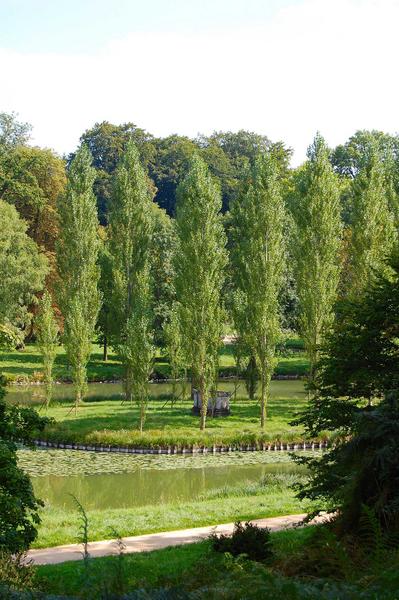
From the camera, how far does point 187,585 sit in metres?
6.26

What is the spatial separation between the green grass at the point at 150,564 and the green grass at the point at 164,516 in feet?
4.81

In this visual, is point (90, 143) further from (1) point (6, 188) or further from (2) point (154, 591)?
(2) point (154, 591)

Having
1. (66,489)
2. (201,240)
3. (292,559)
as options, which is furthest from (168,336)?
(292,559)

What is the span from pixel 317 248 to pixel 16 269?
19.1 meters

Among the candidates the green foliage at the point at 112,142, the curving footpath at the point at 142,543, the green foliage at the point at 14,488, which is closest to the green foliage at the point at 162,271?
the curving footpath at the point at 142,543

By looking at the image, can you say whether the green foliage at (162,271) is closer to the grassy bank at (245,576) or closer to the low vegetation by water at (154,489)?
the low vegetation by water at (154,489)

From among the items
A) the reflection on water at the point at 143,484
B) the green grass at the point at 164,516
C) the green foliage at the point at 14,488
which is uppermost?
the green foliage at the point at 14,488

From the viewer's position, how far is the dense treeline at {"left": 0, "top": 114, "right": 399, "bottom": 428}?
98.7 feet

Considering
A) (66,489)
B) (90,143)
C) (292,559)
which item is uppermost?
(90,143)

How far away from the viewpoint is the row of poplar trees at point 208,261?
1181 inches

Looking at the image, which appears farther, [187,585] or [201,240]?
[201,240]

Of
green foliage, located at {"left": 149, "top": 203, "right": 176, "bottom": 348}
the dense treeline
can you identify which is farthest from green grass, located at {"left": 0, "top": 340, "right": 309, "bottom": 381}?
green foliage, located at {"left": 149, "top": 203, "right": 176, "bottom": 348}

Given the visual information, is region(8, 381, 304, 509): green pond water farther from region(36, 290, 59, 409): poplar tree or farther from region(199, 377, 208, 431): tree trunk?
region(36, 290, 59, 409): poplar tree

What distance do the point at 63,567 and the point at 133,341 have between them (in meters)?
17.2
